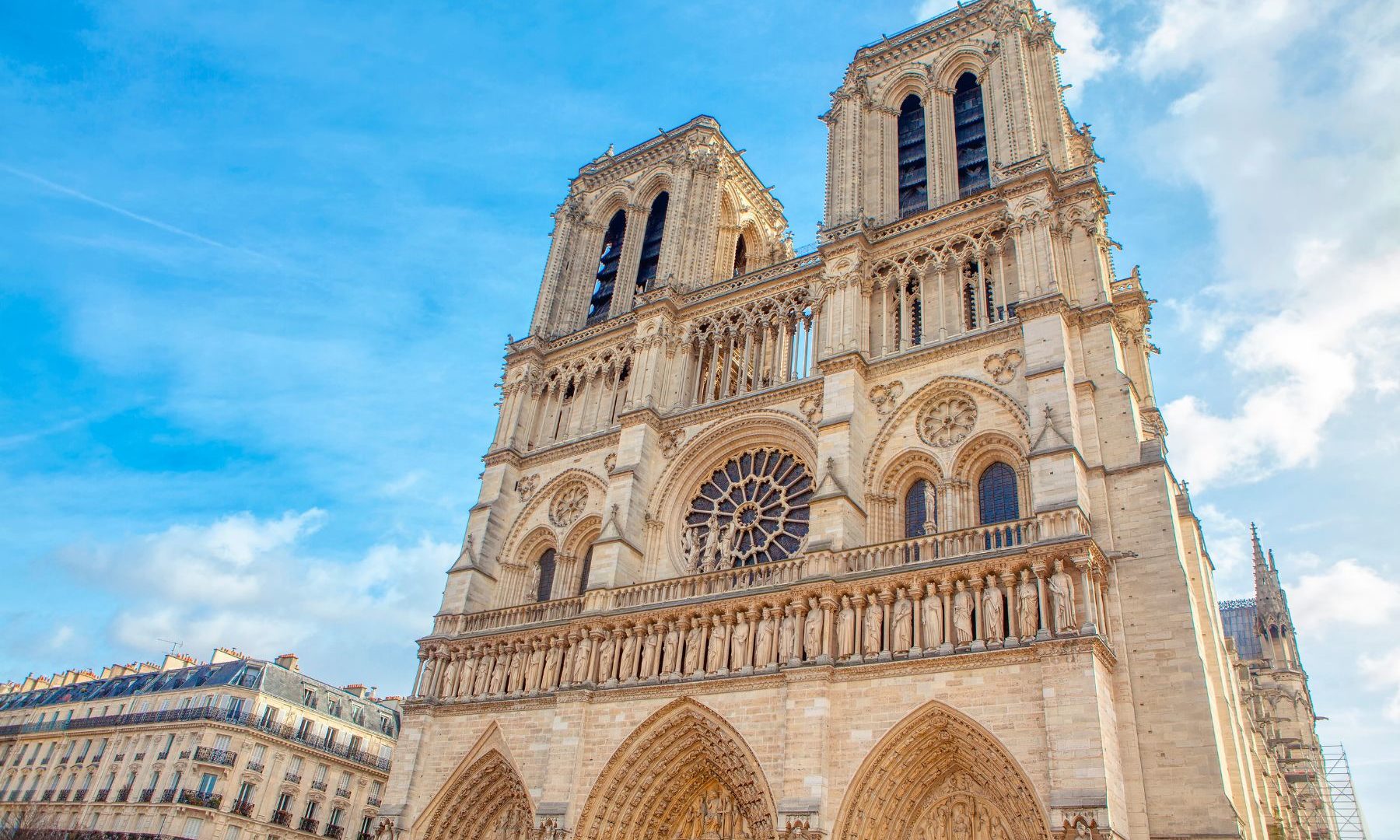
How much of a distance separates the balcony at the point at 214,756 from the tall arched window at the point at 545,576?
1179cm

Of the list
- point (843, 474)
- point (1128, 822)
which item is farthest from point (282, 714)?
point (1128, 822)

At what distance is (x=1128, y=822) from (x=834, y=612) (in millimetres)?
4786

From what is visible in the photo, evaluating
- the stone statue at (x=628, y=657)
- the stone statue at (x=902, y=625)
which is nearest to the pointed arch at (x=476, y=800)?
the stone statue at (x=628, y=657)

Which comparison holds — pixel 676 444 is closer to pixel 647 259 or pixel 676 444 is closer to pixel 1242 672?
pixel 647 259

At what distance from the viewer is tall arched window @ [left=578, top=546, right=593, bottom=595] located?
20406mm

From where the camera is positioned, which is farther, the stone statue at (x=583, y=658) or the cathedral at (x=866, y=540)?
the stone statue at (x=583, y=658)

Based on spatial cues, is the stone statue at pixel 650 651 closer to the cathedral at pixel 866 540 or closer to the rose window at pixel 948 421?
the cathedral at pixel 866 540

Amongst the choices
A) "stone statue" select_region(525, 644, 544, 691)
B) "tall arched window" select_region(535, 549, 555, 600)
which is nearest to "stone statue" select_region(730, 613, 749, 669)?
"stone statue" select_region(525, 644, 544, 691)

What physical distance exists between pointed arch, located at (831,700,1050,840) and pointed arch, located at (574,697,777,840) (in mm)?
2732

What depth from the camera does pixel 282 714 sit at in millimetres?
28484

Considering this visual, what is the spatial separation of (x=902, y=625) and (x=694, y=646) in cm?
371

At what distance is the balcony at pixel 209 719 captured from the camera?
88.8ft

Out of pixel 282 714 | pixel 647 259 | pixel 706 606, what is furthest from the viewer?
pixel 282 714

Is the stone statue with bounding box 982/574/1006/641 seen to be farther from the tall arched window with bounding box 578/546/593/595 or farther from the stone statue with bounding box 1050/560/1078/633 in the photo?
the tall arched window with bounding box 578/546/593/595
